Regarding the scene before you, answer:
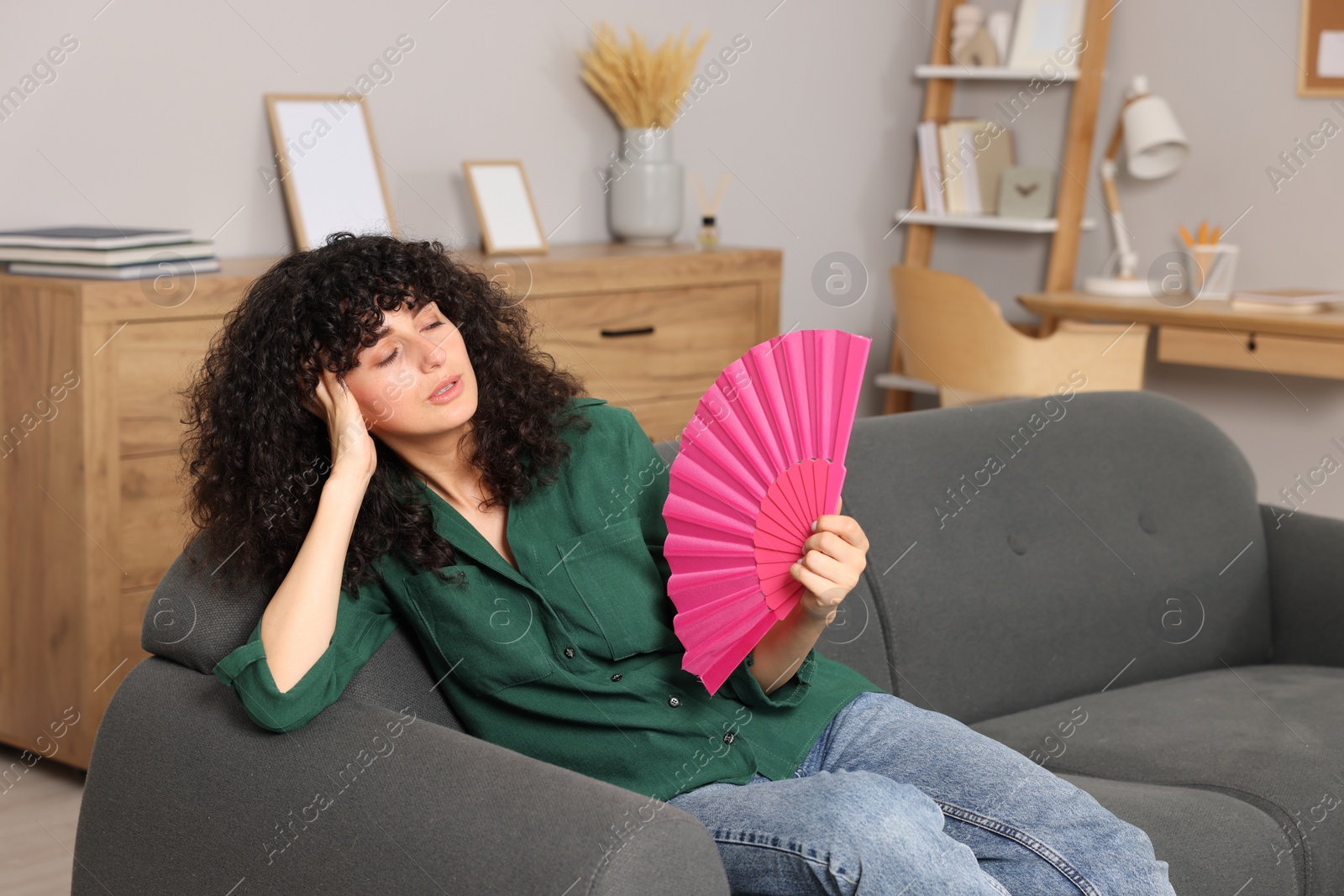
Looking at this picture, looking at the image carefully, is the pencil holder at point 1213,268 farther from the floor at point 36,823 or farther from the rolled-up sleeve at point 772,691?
the floor at point 36,823

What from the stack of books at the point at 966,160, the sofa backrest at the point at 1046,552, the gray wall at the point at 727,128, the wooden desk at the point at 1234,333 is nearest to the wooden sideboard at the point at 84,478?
the gray wall at the point at 727,128

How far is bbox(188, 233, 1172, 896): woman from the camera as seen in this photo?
1.49 metres

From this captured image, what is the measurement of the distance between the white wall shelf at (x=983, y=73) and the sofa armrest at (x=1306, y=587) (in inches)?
88.8

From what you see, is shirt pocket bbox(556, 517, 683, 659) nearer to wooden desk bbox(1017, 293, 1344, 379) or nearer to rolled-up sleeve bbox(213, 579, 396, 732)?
rolled-up sleeve bbox(213, 579, 396, 732)

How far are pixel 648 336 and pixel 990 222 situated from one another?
5.07 feet

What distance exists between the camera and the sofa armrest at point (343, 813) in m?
1.20

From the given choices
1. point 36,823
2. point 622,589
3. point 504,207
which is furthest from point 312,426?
point 504,207

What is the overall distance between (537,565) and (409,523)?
0.53 feet

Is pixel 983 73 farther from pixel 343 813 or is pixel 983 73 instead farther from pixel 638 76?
pixel 343 813

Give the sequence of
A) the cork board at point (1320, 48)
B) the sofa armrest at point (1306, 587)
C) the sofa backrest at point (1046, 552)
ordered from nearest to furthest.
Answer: the sofa backrest at point (1046, 552)
the sofa armrest at point (1306, 587)
the cork board at point (1320, 48)

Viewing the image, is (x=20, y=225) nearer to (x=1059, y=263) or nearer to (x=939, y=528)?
(x=939, y=528)

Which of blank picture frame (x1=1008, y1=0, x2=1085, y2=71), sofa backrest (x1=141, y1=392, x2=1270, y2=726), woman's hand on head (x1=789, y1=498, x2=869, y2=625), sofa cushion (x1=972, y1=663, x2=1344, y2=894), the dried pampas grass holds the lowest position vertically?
sofa cushion (x1=972, y1=663, x2=1344, y2=894)

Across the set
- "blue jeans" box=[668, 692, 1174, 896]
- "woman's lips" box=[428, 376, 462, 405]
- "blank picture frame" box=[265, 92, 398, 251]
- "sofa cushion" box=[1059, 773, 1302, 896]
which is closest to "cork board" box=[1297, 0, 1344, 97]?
"blank picture frame" box=[265, 92, 398, 251]

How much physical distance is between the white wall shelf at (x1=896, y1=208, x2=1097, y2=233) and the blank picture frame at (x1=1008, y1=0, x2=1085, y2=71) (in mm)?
500
